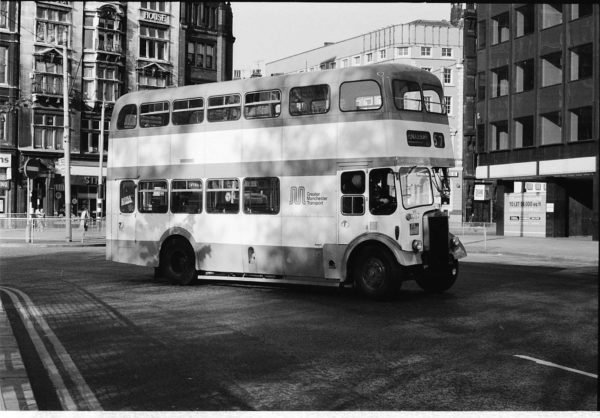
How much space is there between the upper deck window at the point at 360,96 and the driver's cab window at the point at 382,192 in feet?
4.07

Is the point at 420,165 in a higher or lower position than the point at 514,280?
higher

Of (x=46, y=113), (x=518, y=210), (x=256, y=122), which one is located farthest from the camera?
(x=46, y=113)

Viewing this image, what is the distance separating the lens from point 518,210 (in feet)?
144

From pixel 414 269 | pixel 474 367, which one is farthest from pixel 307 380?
pixel 414 269

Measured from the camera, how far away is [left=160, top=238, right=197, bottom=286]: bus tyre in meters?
15.2

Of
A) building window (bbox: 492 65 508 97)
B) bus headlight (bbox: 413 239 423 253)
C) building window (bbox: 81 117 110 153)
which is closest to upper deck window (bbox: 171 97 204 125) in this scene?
bus headlight (bbox: 413 239 423 253)

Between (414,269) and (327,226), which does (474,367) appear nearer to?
(414,269)

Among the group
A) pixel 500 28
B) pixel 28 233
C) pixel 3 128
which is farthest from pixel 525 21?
pixel 3 128

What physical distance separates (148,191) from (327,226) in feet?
16.5

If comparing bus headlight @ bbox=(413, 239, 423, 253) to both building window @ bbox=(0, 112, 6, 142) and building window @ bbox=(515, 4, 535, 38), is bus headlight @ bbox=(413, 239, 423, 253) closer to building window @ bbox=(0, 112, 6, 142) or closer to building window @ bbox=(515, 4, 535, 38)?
building window @ bbox=(515, 4, 535, 38)

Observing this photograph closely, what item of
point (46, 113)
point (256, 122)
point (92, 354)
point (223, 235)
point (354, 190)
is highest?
point (46, 113)

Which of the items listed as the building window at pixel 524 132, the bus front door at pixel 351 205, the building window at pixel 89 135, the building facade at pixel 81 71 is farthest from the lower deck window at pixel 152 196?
the building window at pixel 89 135

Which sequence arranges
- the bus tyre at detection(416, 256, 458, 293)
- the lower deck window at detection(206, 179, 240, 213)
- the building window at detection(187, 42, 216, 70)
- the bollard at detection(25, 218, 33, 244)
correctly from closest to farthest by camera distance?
the bus tyre at detection(416, 256, 458, 293)
the lower deck window at detection(206, 179, 240, 213)
the bollard at detection(25, 218, 33, 244)
the building window at detection(187, 42, 216, 70)

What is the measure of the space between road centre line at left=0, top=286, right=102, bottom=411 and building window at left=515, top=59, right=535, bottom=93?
122 feet
